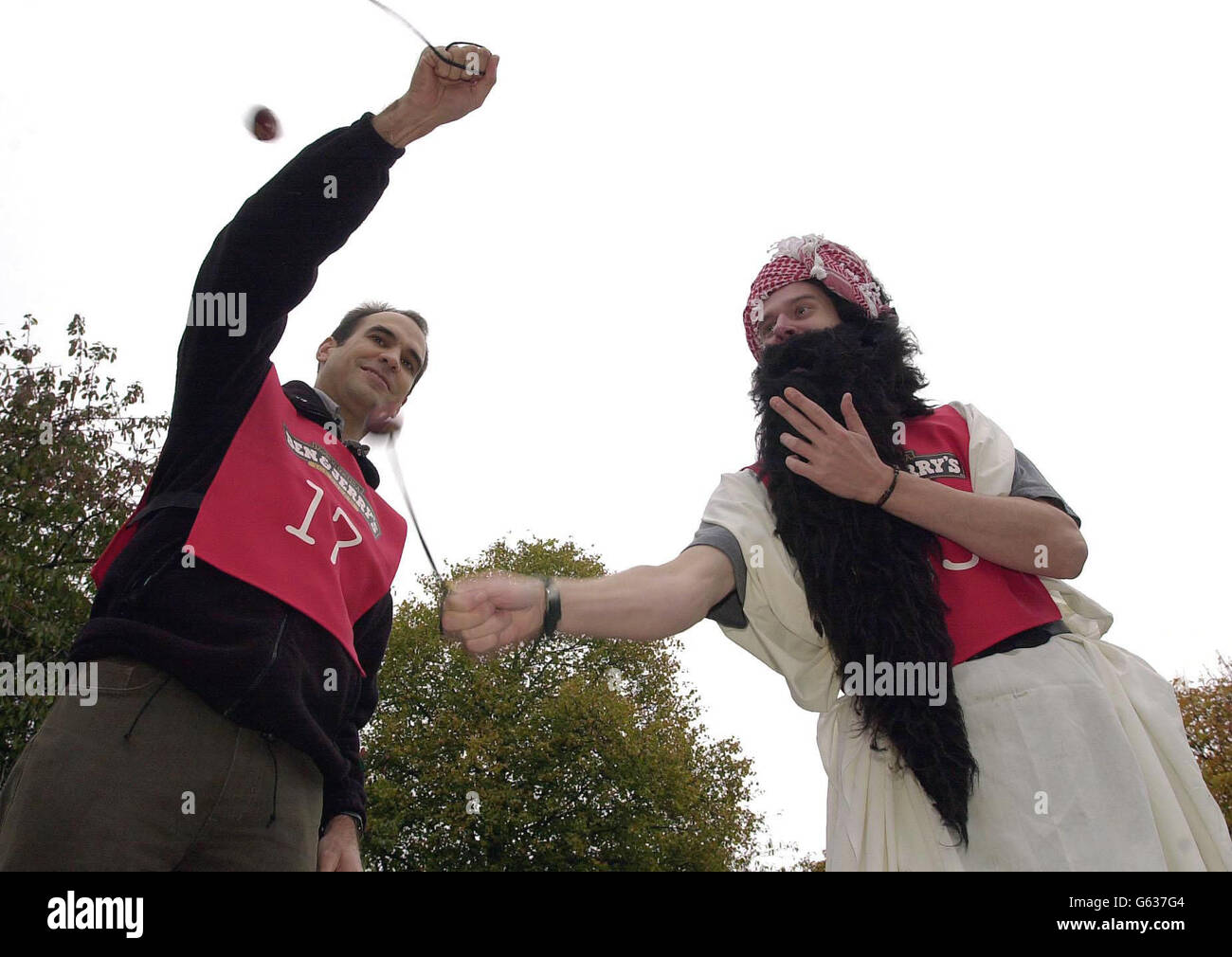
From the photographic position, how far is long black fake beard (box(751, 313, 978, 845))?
7.69 ft

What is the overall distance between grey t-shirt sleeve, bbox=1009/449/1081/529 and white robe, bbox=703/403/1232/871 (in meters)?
0.22

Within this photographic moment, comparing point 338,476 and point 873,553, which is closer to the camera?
point 873,553

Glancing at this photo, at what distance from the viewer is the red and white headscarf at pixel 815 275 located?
3246mm

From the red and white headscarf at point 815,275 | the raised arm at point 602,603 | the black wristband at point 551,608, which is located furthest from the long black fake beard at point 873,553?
the black wristband at point 551,608

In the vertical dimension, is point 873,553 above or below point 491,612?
above

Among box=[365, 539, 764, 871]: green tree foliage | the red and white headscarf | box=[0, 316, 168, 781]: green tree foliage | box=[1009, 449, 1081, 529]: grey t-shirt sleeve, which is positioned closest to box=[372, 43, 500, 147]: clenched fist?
the red and white headscarf

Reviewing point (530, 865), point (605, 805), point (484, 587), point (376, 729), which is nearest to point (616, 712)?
point (605, 805)

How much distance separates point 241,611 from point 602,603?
1.04 meters

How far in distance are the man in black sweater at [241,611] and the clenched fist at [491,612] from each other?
29.2 inches

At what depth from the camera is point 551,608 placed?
2.21 m

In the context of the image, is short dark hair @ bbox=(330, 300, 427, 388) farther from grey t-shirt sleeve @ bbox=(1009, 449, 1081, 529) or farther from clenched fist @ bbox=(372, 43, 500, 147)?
grey t-shirt sleeve @ bbox=(1009, 449, 1081, 529)

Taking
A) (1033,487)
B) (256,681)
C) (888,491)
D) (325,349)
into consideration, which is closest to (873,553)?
(888,491)

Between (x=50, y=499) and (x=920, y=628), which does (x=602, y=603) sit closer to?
(x=920, y=628)
